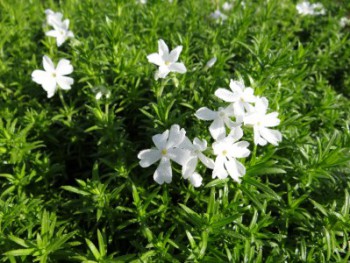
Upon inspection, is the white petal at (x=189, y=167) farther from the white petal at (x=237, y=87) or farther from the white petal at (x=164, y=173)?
the white petal at (x=237, y=87)

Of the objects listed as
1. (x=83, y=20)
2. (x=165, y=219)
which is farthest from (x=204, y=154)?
(x=83, y=20)

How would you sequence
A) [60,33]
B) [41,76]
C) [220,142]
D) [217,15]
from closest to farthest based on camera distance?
[220,142] → [41,76] → [60,33] → [217,15]

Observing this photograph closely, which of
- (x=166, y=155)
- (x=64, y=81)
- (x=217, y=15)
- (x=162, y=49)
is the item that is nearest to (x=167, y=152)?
(x=166, y=155)

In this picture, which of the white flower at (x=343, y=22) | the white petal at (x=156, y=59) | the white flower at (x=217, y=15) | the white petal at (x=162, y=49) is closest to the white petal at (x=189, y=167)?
the white petal at (x=156, y=59)

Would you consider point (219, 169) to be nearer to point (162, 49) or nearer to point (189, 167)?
point (189, 167)

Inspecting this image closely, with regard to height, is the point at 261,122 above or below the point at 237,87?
below

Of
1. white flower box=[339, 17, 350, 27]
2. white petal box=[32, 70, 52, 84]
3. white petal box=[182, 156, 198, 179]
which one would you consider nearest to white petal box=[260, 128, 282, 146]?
white petal box=[182, 156, 198, 179]
